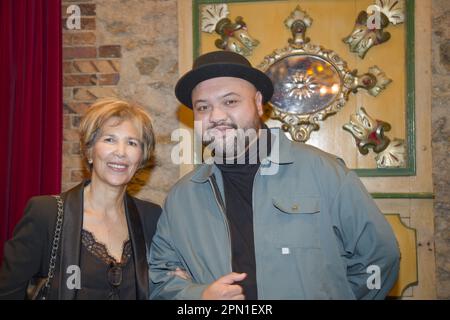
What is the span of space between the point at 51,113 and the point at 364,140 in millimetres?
1912

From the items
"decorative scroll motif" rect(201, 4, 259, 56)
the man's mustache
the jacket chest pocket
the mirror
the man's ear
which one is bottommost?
the jacket chest pocket

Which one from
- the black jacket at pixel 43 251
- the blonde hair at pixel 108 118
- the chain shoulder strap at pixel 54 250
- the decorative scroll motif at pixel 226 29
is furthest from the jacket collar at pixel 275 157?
the decorative scroll motif at pixel 226 29

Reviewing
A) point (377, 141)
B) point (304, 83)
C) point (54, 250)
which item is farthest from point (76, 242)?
point (377, 141)

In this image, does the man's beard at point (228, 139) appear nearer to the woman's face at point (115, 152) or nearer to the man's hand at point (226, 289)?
the woman's face at point (115, 152)

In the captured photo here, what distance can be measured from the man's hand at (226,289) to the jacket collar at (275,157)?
17.4 inches

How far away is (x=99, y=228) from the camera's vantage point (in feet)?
6.21

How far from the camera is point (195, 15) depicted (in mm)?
2869

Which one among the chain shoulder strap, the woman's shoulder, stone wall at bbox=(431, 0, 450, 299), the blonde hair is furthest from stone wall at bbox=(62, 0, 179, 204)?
stone wall at bbox=(431, 0, 450, 299)

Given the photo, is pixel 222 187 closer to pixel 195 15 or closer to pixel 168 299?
pixel 168 299

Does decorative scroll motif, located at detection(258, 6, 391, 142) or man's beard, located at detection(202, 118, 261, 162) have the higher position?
decorative scroll motif, located at detection(258, 6, 391, 142)

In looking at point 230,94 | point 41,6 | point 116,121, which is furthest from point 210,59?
point 41,6

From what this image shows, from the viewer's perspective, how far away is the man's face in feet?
6.02

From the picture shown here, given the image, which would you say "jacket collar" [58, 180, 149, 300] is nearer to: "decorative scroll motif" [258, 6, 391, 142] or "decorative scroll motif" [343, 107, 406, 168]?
"decorative scroll motif" [258, 6, 391, 142]

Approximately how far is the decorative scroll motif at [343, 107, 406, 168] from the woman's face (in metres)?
1.44
